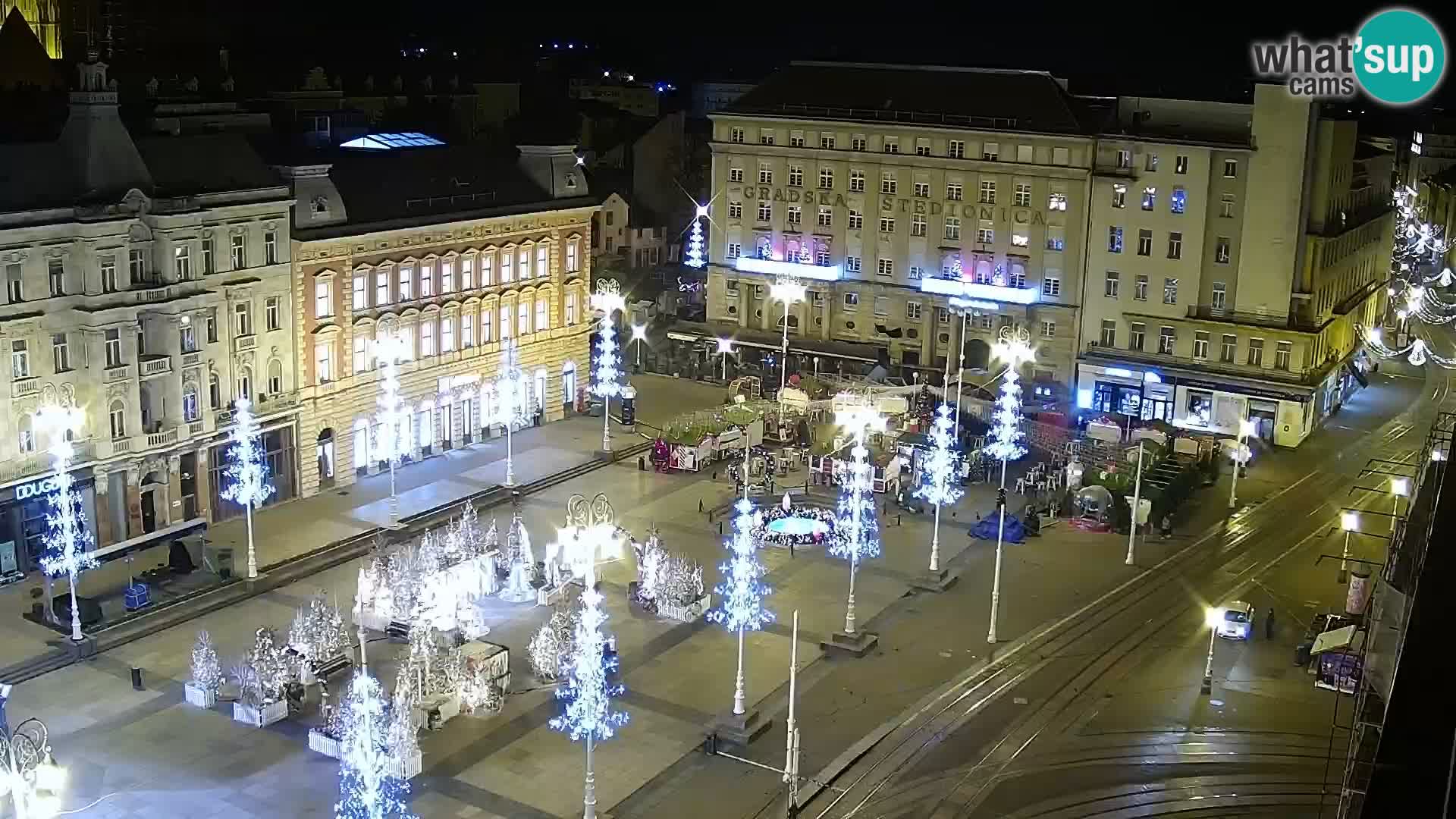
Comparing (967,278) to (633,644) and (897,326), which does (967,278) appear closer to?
(897,326)

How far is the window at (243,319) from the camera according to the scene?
59.3m

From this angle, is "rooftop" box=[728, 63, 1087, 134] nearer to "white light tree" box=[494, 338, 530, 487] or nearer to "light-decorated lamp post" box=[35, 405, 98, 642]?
"white light tree" box=[494, 338, 530, 487]

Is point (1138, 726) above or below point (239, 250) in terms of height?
below

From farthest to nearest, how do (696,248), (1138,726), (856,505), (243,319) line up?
1. (696,248)
2. (243,319)
3. (856,505)
4. (1138,726)

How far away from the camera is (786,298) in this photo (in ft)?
267

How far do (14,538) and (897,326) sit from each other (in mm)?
52534

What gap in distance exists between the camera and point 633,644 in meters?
49.0

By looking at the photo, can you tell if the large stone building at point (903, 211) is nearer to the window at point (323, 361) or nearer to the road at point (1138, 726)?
the road at point (1138, 726)

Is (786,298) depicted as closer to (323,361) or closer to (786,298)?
(786,298)

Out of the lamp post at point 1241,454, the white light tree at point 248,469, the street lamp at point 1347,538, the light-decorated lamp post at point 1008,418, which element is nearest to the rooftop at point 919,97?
the light-decorated lamp post at point 1008,418

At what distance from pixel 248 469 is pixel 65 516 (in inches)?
295

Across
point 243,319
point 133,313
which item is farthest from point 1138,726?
point 133,313

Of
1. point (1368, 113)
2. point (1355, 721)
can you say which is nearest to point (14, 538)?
point (1355, 721)

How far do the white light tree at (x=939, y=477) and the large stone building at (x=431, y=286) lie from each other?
2174 cm
